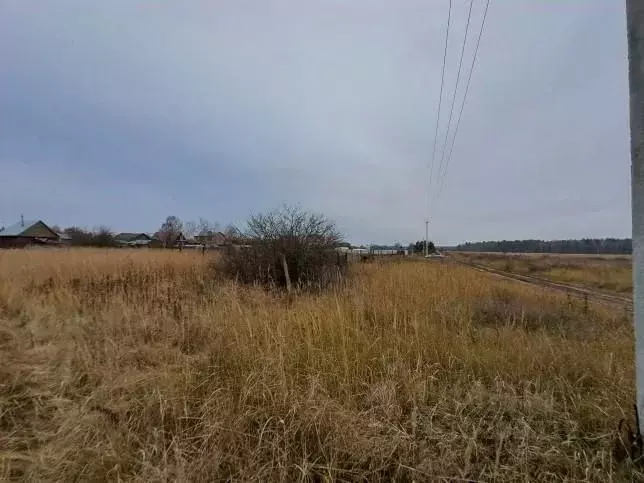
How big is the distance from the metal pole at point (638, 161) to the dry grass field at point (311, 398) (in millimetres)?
578

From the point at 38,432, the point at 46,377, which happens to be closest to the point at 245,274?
the point at 46,377

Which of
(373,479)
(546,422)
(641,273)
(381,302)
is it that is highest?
(641,273)

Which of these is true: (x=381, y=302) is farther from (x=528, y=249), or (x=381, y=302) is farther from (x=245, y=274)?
(x=528, y=249)

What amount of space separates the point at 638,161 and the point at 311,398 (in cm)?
247

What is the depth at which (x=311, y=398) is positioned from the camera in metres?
2.48

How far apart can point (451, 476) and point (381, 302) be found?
9.70 feet

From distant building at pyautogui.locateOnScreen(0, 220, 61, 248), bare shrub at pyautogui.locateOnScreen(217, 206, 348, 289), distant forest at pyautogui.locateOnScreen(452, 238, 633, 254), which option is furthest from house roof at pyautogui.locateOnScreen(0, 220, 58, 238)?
distant forest at pyautogui.locateOnScreen(452, 238, 633, 254)

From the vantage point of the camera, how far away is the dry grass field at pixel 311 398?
6.49ft

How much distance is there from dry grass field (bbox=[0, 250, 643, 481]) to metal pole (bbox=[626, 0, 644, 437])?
22.7 inches

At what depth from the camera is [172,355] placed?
3.58 m

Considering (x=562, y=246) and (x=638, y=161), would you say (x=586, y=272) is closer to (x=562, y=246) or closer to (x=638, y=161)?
(x=638, y=161)

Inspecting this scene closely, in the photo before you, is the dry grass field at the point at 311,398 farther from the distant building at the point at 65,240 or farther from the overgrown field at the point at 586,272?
the distant building at the point at 65,240

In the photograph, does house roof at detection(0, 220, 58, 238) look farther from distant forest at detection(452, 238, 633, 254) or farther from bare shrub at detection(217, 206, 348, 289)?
distant forest at detection(452, 238, 633, 254)

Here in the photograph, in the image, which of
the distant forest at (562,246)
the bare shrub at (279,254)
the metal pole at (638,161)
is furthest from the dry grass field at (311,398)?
the distant forest at (562,246)
